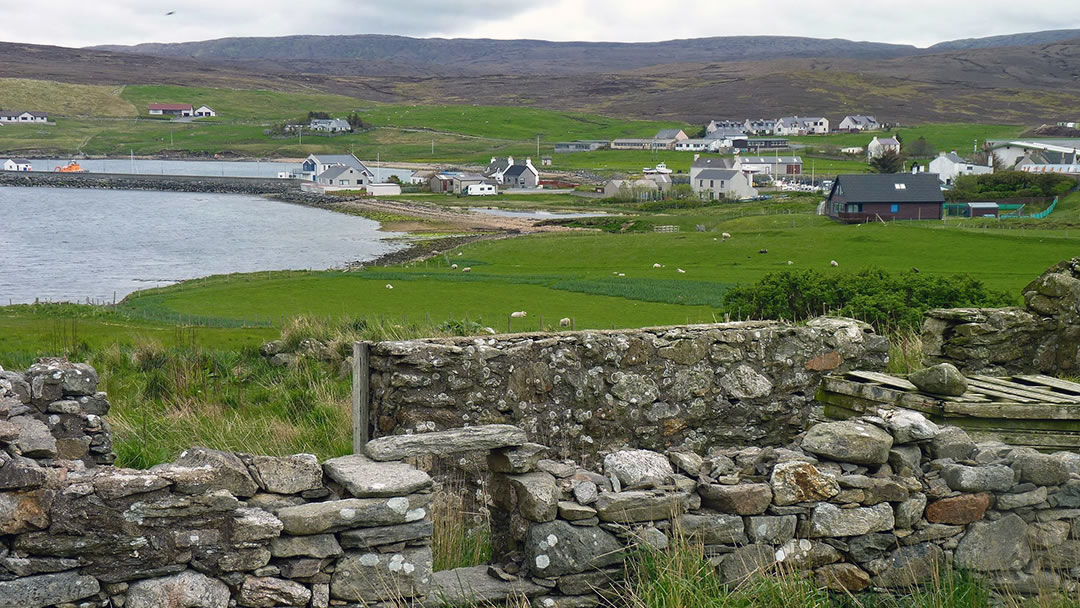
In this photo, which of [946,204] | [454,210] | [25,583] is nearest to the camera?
[25,583]

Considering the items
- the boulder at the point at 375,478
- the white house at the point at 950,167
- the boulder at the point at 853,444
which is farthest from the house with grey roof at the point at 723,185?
the boulder at the point at 375,478

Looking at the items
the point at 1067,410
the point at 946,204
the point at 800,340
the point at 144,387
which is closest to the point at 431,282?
the point at 144,387

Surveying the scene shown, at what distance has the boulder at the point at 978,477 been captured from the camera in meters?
7.05

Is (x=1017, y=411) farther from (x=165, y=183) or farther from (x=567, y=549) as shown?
(x=165, y=183)

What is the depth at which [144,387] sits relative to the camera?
15484 millimetres

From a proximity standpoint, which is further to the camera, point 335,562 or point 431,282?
point 431,282

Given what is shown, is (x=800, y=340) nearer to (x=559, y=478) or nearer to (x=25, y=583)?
(x=559, y=478)

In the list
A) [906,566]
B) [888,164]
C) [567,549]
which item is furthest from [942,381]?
[888,164]

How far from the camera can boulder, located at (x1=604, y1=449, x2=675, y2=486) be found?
Answer: 22.1ft

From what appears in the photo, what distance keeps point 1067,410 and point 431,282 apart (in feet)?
125

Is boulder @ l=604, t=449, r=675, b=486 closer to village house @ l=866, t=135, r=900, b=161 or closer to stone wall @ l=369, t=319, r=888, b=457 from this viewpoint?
stone wall @ l=369, t=319, r=888, b=457

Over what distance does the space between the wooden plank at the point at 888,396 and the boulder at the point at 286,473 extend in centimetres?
509

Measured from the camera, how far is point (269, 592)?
18.6ft

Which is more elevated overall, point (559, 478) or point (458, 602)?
point (559, 478)
